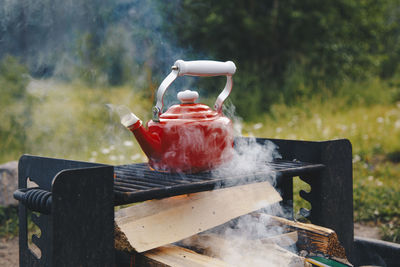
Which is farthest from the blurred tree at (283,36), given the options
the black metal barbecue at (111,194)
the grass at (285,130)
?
the black metal barbecue at (111,194)

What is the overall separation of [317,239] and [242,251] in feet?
1.10

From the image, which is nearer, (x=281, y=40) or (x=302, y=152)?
(x=302, y=152)

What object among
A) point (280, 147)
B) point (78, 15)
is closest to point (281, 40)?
point (78, 15)

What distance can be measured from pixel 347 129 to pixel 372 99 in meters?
2.20

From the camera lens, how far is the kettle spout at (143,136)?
58.4 inches

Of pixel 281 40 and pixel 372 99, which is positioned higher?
pixel 281 40

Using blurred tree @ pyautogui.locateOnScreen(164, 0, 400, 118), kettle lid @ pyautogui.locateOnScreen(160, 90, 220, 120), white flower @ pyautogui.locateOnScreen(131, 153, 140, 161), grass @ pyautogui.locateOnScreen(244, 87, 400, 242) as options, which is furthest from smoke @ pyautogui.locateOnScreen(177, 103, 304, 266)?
blurred tree @ pyautogui.locateOnScreen(164, 0, 400, 118)

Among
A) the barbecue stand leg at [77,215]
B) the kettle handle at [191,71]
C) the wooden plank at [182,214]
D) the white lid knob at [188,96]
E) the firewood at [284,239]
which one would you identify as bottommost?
the firewood at [284,239]

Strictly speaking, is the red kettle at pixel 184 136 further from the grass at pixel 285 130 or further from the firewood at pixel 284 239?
the grass at pixel 285 130

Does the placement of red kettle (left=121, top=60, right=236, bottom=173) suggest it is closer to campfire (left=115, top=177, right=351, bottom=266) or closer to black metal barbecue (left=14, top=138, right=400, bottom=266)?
black metal barbecue (left=14, top=138, right=400, bottom=266)

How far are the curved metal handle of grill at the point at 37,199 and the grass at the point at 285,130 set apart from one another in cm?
→ 209

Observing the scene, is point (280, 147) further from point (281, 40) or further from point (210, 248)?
point (281, 40)

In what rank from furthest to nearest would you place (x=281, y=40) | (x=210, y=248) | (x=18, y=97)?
(x=281, y=40) → (x=18, y=97) → (x=210, y=248)

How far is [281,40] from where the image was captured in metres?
8.89
